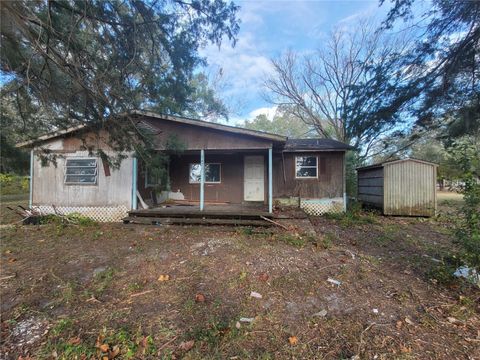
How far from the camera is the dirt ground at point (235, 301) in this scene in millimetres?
2668

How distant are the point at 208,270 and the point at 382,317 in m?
2.64

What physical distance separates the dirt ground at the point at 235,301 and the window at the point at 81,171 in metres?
3.73

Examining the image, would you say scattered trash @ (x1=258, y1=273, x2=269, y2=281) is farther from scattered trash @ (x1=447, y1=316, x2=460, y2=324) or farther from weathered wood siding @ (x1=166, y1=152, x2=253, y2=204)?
weathered wood siding @ (x1=166, y1=152, x2=253, y2=204)

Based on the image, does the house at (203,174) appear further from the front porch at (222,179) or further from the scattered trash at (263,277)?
the scattered trash at (263,277)

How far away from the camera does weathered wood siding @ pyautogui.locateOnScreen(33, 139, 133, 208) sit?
936 centimetres

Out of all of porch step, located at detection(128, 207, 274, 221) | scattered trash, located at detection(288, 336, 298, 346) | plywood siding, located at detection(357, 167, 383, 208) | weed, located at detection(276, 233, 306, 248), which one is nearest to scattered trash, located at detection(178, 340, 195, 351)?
scattered trash, located at detection(288, 336, 298, 346)

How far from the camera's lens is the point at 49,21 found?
11.7 feet

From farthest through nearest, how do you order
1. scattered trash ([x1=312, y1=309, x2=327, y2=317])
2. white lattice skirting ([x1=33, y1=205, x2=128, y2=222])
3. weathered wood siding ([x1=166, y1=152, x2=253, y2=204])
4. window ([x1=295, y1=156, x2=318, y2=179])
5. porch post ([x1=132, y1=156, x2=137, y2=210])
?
weathered wood siding ([x1=166, y1=152, x2=253, y2=204])
window ([x1=295, y1=156, x2=318, y2=179])
white lattice skirting ([x1=33, y1=205, x2=128, y2=222])
porch post ([x1=132, y1=156, x2=137, y2=210])
scattered trash ([x1=312, y1=309, x2=327, y2=317])

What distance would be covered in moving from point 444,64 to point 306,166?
615 centimetres

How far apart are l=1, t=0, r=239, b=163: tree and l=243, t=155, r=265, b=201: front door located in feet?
20.8

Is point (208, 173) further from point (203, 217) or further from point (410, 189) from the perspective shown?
point (410, 189)

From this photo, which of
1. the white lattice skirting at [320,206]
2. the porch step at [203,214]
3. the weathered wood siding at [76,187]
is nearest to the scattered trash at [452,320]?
the porch step at [203,214]

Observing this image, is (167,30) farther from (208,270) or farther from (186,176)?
(186,176)

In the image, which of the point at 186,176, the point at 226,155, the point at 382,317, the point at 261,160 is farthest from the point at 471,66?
the point at 186,176
